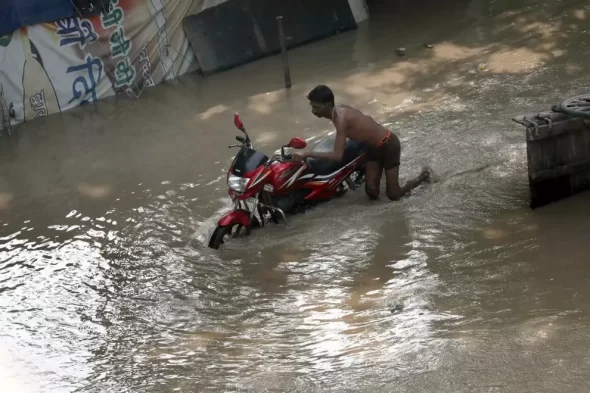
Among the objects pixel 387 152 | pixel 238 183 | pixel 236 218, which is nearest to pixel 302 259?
pixel 236 218

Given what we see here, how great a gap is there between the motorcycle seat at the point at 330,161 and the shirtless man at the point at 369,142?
0.48ft

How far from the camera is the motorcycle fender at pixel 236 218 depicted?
6449mm

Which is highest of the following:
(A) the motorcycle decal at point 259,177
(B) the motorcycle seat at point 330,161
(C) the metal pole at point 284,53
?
(C) the metal pole at point 284,53

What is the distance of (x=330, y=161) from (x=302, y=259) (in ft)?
3.50

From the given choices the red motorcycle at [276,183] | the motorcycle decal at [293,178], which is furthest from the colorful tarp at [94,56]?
the motorcycle decal at [293,178]

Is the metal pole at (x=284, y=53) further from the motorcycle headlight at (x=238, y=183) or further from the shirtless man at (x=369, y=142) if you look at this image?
the motorcycle headlight at (x=238, y=183)

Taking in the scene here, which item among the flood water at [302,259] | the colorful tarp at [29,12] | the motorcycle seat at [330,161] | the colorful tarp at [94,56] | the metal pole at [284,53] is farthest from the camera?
the colorful tarp at [94,56]

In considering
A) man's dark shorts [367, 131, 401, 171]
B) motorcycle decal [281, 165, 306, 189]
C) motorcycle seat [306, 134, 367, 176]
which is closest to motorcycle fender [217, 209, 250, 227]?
motorcycle decal [281, 165, 306, 189]

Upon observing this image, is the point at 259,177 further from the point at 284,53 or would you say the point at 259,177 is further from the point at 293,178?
the point at 284,53

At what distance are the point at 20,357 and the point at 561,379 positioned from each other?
12.1ft

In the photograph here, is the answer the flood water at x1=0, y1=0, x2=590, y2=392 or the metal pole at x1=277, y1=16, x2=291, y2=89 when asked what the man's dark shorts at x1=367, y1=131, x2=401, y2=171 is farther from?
the metal pole at x1=277, y1=16, x2=291, y2=89

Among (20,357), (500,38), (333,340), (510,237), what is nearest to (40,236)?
(20,357)

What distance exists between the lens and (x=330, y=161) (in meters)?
6.81

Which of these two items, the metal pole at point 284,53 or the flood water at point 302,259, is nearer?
the flood water at point 302,259
